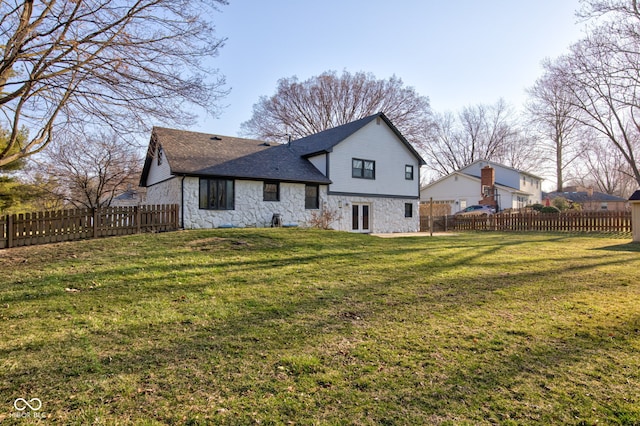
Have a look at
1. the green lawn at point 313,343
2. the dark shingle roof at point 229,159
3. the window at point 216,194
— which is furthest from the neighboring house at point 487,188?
the green lawn at point 313,343

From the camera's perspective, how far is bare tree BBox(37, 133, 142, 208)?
21266 mm

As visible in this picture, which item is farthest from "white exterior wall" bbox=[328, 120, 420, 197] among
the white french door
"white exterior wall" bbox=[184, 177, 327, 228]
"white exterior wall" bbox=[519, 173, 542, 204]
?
"white exterior wall" bbox=[519, 173, 542, 204]

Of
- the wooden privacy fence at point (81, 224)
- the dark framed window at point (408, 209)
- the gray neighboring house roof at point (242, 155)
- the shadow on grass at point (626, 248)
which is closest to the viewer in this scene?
the wooden privacy fence at point (81, 224)

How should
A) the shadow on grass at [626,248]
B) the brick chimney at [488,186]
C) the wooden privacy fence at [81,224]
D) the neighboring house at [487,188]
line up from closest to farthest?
the wooden privacy fence at [81,224] → the shadow on grass at [626,248] → the brick chimney at [488,186] → the neighboring house at [487,188]

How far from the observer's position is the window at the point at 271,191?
18.9m

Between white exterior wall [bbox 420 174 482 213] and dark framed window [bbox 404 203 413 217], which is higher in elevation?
white exterior wall [bbox 420 174 482 213]

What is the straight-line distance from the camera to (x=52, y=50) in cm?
766

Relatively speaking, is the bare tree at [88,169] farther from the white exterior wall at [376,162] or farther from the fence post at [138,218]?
the white exterior wall at [376,162]

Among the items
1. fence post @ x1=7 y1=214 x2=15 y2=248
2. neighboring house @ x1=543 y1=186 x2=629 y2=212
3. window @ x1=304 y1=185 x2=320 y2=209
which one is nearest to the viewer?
fence post @ x1=7 y1=214 x2=15 y2=248

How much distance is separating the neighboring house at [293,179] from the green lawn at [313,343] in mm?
9096

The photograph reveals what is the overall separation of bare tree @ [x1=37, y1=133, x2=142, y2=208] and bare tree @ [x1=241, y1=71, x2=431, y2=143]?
19.8m

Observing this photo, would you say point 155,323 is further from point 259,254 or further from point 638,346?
point 638,346

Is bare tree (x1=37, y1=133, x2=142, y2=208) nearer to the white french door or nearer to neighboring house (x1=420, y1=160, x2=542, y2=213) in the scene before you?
the white french door

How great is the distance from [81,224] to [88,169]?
12312 millimetres
